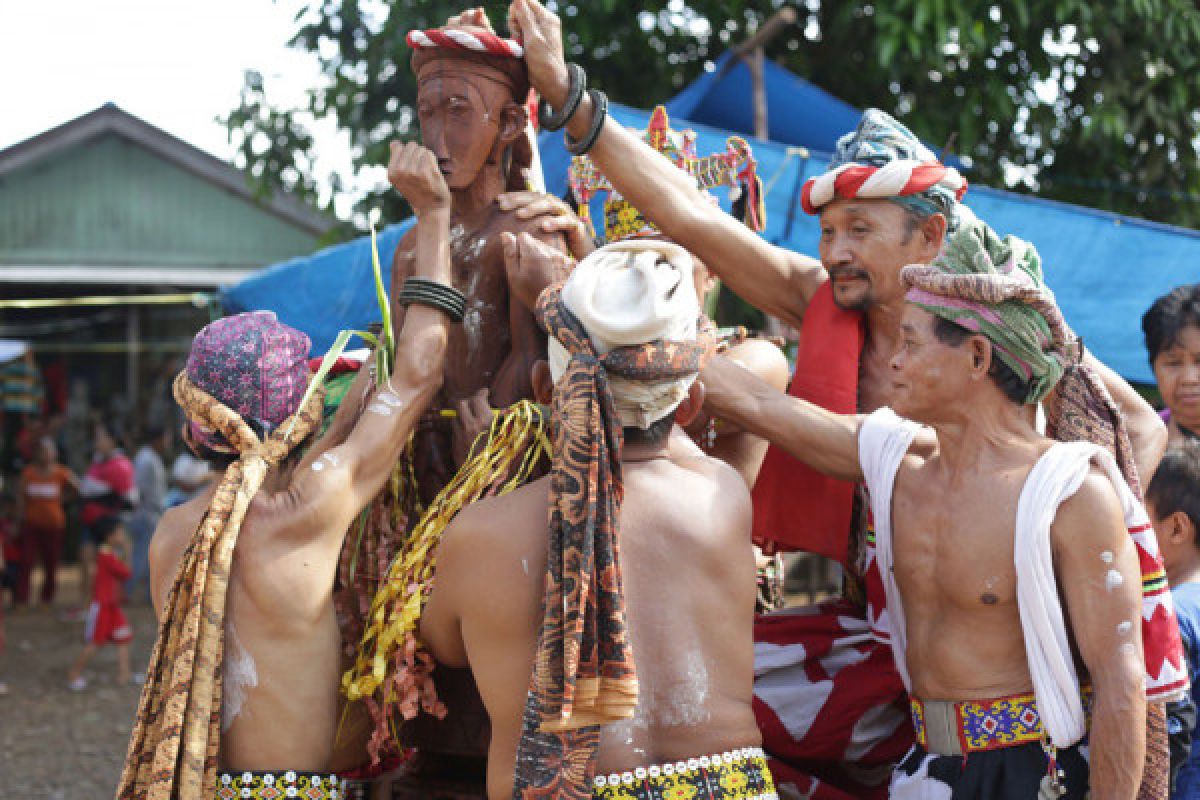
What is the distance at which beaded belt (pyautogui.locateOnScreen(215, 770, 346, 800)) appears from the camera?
2537 mm

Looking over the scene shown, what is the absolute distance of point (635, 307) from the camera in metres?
2.22

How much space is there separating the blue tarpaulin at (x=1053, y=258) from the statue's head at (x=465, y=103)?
8.43 feet

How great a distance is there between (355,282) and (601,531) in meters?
4.02

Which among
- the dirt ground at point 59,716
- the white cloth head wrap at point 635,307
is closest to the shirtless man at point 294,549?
the white cloth head wrap at point 635,307

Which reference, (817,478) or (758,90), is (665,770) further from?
(758,90)

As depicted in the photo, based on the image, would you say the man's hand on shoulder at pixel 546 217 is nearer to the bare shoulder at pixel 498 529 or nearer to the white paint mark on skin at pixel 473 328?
the white paint mark on skin at pixel 473 328

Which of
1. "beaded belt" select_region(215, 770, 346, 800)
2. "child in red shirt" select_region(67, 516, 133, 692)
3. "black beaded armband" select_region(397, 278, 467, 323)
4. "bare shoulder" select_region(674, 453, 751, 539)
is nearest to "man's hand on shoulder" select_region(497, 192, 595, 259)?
"black beaded armband" select_region(397, 278, 467, 323)

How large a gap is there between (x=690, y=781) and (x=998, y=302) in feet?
3.67

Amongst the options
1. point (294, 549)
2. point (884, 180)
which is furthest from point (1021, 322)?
point (294, 549)

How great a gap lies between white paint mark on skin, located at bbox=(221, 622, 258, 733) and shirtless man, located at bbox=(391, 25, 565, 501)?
0.63 m

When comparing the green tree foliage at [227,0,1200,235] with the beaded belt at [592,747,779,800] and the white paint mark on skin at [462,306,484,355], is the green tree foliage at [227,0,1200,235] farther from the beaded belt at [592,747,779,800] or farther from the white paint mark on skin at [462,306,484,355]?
the beaded belt at [592,747,779,800]

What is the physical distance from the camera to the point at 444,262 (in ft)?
8.97

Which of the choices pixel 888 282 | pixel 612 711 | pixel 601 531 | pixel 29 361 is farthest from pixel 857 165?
pixel 29 361

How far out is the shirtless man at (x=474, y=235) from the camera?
2.88 meters
